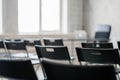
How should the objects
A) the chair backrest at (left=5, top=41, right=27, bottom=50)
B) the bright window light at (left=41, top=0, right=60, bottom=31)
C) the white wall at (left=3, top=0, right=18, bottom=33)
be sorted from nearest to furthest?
the chair backrest at (left=5, top=41, right=27, bottom=50), the white wall at (left=3, top=0, right=18, bottom=33), the bright window light at (left=41, top=0, right=60, bottom=31)

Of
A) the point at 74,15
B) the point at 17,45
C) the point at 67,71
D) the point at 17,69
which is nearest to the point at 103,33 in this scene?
the point at 74,15

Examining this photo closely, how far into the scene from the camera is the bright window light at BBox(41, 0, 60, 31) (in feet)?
30.7

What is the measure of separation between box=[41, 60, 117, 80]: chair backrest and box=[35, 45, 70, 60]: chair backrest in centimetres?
148

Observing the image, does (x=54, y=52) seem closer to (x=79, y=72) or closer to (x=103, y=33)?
(x=79, y=72)

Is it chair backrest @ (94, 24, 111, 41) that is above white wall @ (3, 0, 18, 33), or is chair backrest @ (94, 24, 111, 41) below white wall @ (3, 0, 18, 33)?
below

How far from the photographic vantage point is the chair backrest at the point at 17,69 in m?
2.09

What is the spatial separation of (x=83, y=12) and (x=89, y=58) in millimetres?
6815

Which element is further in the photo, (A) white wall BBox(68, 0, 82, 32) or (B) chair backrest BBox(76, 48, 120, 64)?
(A) white wall BBox(68, 0, 82, 32)

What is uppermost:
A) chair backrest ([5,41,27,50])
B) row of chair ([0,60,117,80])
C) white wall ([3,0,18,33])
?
white wall ([3,0,18,33])

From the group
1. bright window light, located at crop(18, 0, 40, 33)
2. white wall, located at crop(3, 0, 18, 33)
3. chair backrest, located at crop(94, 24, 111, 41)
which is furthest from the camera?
bright window light, located at crop(18, 0, 40, 33)

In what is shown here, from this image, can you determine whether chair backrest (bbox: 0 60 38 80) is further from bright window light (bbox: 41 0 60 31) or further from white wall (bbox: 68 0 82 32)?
white wall (bbox: 68 0 82 32)

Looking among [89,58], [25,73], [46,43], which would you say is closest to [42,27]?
[46,43]

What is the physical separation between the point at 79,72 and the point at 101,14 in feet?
25.0

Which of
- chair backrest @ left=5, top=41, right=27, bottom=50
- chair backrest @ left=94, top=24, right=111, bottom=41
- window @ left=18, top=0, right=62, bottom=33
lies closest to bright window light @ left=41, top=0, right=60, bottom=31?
window @ left=18, top=0, right=62, bottom=33
